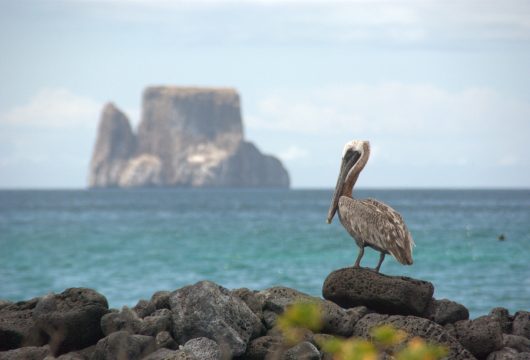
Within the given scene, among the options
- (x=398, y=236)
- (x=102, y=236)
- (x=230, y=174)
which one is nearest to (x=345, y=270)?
(x=398, y=236)

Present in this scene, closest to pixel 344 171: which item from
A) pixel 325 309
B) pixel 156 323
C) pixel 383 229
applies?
pixel 383 229

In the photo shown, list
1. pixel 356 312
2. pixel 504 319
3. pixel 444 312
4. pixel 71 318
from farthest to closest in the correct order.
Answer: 1. pixel 504 319
2. pixel 444 312
3. pixel 356 312
4. pixel 71 318

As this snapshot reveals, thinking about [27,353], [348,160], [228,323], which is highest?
[348,160]

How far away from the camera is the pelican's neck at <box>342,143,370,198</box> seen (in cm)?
1096

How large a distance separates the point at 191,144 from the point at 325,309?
18525cm

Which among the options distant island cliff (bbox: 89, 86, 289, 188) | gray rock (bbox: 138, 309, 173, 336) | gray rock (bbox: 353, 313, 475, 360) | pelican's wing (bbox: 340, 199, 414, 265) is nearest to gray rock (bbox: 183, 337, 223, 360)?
gray rock (bbox: 138, 309, 173, 336)

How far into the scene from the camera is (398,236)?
33.9 ft

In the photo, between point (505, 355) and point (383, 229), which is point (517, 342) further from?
point (383, 229)

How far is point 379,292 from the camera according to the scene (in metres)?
10.4

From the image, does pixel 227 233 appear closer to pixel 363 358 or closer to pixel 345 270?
pixel 345 270

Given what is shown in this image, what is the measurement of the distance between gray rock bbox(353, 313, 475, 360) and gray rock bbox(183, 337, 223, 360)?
152 cm

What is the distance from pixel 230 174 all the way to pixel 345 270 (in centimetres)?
18181

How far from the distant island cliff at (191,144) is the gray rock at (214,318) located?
18082 centimetres

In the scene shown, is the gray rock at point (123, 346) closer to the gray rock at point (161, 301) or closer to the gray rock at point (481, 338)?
the gray rock at point (161, 301)
